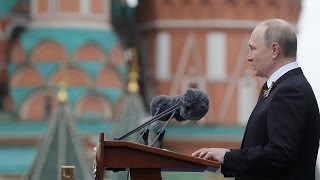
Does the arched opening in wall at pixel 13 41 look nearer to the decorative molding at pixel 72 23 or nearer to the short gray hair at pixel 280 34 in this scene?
the decorative molding at pixel 72 23

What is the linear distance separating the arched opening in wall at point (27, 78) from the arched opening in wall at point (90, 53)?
730 millimetres

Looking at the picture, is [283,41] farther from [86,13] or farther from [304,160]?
[86,13]

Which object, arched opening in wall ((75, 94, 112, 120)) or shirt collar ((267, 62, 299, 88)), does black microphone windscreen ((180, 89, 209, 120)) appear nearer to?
shirt collar ((267, 62, 299, 88))

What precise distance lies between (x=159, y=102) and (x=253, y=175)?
0.34 meters

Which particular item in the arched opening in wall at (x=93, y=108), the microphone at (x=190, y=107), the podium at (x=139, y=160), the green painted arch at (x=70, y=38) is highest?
the green painted arch at (x=70, y=38)

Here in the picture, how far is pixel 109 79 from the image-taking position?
2045 centimetres

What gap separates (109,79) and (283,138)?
692 inches

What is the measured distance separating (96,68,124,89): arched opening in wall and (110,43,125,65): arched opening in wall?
0.18 m

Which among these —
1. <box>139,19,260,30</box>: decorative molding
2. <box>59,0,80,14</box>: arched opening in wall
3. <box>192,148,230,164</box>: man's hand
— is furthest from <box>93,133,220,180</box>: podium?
<box>139,19,260,30</box>: decorative molding

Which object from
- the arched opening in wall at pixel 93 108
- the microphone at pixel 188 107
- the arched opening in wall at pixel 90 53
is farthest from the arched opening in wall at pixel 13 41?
the microphone at pixel 188 107

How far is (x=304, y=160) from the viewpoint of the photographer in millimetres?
2980

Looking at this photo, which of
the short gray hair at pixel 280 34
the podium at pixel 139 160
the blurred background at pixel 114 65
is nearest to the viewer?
the podium at pixel 139 160

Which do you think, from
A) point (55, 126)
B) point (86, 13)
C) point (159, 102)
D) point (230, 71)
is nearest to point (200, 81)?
point (230, 71)

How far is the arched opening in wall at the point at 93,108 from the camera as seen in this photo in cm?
2034
